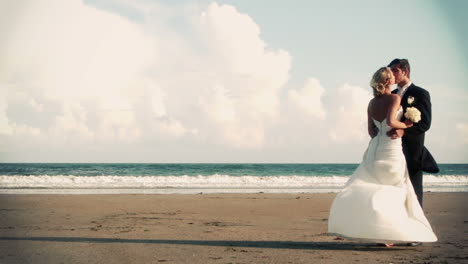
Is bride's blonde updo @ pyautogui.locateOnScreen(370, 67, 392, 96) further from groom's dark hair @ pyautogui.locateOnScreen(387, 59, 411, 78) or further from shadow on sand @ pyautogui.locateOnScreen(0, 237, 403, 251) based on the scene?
shadow on sand @ pyautogui.locateOnScreen(0, 237, 403, 251)

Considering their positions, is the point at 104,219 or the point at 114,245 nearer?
the point at 114,245

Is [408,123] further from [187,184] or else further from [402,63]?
[187,184]

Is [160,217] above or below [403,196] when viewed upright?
below

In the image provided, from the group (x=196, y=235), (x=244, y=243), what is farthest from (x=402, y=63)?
(x=196, y=235)

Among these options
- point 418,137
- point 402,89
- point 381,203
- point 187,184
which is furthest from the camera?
point 187,184

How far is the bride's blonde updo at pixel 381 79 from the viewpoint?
632 cm

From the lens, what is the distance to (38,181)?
→ 2766 centimetres

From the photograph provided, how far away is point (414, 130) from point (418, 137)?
15 centimetres

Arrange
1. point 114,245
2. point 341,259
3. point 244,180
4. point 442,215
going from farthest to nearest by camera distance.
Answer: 1. point 244,180
2. point 442,215
3. point 114,245
4. point 341,259

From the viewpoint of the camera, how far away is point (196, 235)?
25.6ft

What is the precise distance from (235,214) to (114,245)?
4.59 m

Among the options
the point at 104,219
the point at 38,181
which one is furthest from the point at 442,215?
the point at 38,181

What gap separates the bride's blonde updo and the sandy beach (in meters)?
2.14

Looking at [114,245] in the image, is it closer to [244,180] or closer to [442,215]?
[442,215]
